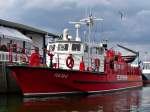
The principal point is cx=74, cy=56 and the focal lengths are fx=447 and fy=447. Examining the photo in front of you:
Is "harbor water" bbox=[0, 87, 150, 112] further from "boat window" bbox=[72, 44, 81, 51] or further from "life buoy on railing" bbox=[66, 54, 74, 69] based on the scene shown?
"boat window" bbox=[72, 44, 81, 51]

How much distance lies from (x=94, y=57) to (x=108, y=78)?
1.92m

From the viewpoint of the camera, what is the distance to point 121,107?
2381 cm

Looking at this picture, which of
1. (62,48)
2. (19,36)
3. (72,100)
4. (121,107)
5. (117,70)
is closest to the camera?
(121,107)

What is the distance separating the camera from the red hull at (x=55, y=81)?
27.9 m

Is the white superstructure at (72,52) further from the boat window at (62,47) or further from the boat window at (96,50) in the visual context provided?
the boat window at (96,50)

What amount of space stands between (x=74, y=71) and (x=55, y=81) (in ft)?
5.09

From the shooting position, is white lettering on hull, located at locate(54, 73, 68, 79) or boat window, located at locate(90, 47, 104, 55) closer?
white lettering on hull, located at locate(54, 73, 68, 79)

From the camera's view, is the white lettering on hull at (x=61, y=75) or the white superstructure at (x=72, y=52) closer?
the white lettering on hull at (x=61, y=75)

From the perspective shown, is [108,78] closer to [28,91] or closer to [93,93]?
[93,93]

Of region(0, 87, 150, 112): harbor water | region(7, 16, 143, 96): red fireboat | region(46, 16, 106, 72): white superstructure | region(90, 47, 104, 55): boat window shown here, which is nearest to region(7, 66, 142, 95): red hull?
region(7, 16, 143, 96): red fireboat

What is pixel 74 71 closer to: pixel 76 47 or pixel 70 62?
pixel 70 62

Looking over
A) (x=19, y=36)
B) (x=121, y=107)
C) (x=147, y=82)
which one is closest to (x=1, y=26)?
(x=19, y=36)

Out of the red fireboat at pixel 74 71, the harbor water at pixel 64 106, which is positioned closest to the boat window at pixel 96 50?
the red fireboat at pixel 74 71

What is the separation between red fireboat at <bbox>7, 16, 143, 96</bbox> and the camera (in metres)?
28.1
